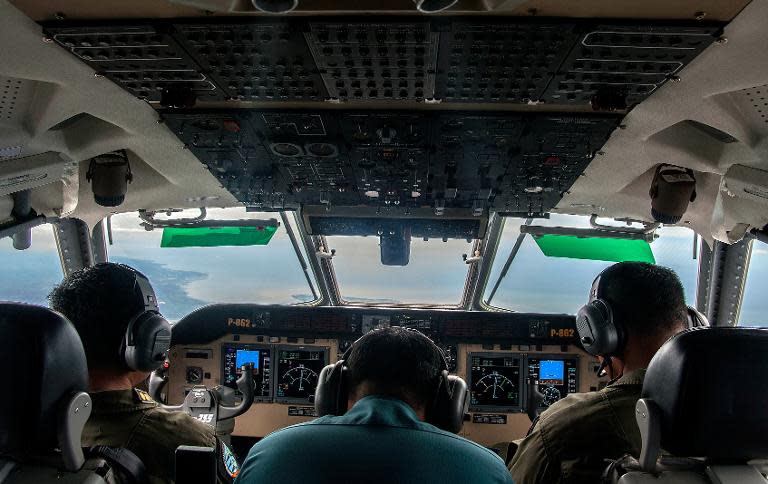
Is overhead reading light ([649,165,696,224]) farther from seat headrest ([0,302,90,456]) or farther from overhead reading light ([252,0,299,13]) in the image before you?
seat headrest ([0,302,90,456])

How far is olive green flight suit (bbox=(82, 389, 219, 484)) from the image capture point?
1.73 metres

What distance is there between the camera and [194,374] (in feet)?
15.2

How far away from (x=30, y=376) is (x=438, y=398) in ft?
3.07

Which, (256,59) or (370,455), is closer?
(370,455)

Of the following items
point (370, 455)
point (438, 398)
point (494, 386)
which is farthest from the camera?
point (494, 386)

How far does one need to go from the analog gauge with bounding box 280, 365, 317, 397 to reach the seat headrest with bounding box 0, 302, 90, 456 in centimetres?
330

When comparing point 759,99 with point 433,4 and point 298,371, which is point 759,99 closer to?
point 433,4

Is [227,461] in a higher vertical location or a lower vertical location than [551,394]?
higher

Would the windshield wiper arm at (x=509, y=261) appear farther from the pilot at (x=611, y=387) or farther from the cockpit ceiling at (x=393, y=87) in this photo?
the pilot at (x=611, y=387)

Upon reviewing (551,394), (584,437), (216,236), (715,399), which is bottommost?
(551,394)

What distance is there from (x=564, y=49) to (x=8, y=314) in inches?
61.9

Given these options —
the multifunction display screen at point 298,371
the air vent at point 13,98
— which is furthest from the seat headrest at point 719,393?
the multifunction display screen at point 298,371

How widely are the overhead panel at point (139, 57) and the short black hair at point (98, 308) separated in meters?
0.64

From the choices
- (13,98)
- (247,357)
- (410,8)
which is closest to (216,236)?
(247,357)
